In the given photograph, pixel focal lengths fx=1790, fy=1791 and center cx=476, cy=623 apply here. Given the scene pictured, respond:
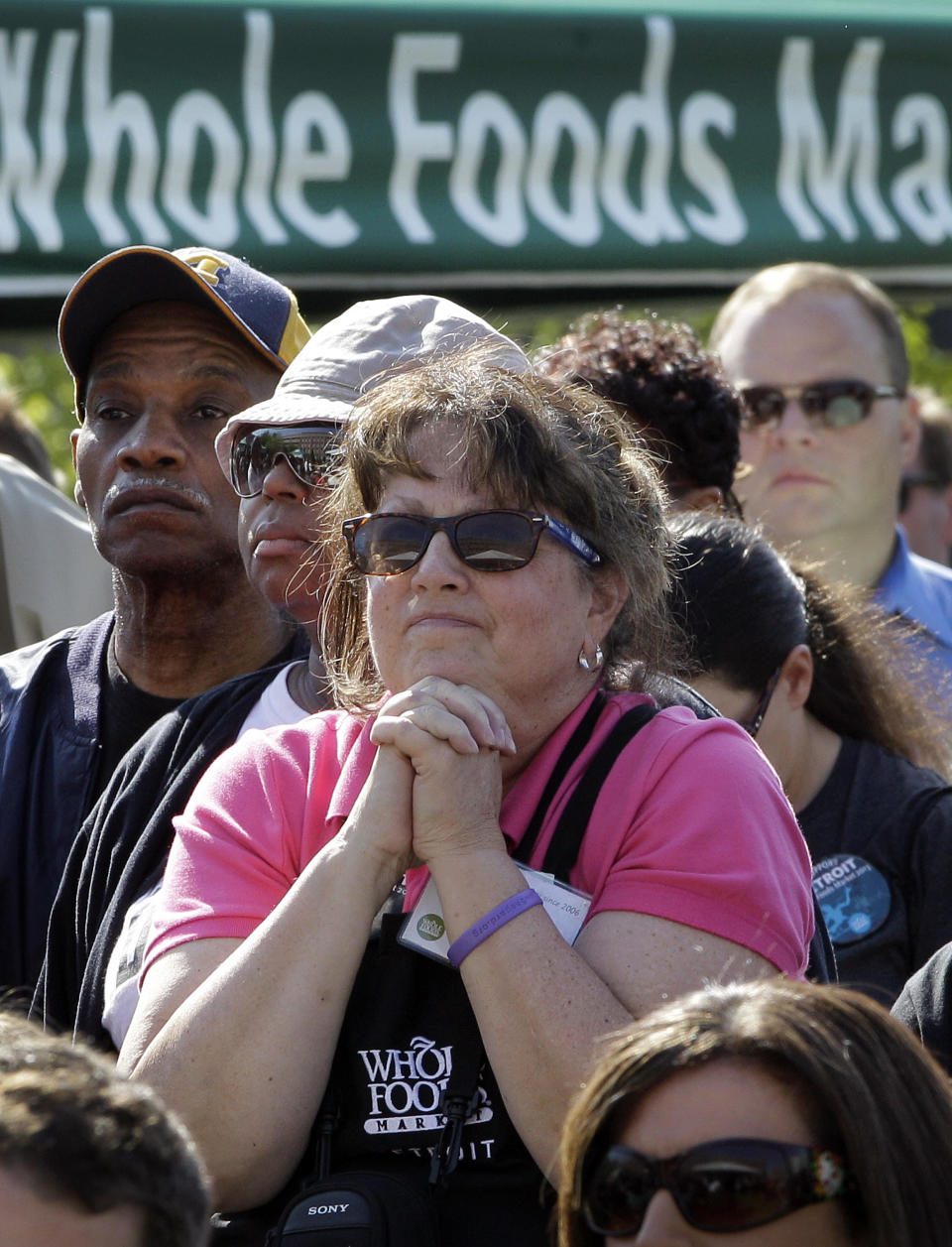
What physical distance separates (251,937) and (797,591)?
157cm

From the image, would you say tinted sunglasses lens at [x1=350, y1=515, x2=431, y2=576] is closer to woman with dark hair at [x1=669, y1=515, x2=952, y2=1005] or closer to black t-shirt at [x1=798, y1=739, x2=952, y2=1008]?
woman with dark hair at [x1=669, y1=515, x2=952, y2=1005]

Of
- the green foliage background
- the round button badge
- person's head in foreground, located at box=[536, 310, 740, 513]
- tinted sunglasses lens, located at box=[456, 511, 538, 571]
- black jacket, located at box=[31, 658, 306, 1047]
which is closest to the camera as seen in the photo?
tinted sunglasses lens, located at box=[456, 511, 538, 571]

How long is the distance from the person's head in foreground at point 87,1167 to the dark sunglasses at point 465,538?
910 millimetres

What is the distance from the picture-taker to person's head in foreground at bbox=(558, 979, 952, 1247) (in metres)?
1.56

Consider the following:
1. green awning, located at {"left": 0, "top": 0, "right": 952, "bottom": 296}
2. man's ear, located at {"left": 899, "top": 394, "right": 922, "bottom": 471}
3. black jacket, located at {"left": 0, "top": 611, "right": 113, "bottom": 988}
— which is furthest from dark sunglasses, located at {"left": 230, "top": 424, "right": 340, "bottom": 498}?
man's ear, located at {"left": 899, "top": 394, "right": 922, "bottom": 471}

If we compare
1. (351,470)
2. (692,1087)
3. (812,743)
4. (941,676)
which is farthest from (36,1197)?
(941,676)

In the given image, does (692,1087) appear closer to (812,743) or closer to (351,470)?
(351,470)

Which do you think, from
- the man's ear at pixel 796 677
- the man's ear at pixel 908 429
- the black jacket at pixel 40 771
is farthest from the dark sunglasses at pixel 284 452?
the man's ear at pixel 908 429

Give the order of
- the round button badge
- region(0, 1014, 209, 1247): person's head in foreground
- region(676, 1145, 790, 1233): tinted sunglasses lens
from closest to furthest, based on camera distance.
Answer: region(0, 1014, 209, 1247): person's head in foreground < region(676, 1145, 790, 1233): tinted sunglasses lens < the round button badge

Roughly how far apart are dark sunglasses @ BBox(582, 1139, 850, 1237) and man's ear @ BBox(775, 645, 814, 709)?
1.71 meters

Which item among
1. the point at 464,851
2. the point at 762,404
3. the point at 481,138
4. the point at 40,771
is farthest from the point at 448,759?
the point at 481,138

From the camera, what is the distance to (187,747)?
2.76 m

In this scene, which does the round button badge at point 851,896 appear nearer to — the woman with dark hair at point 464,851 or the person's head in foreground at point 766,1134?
the woman with dark hair at point 464,851

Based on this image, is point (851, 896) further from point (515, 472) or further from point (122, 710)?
point (122, 710)
